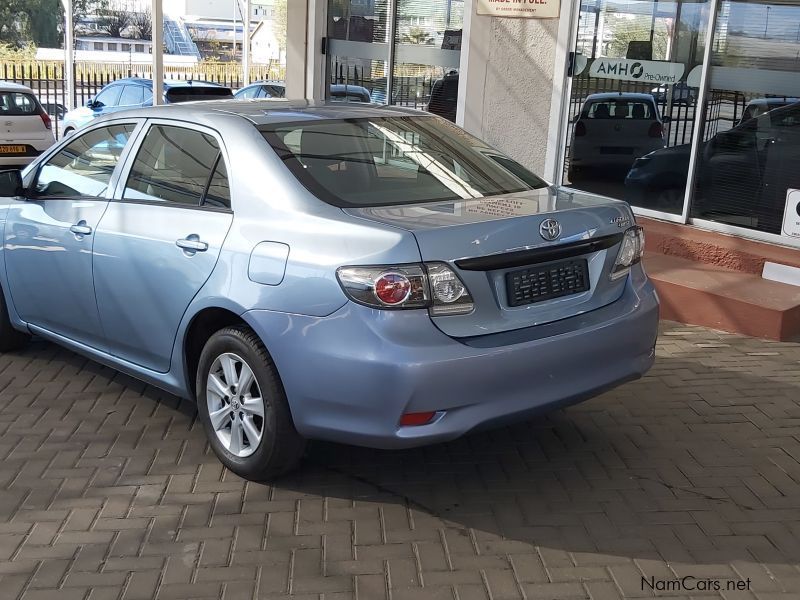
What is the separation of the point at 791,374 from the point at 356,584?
3.48m

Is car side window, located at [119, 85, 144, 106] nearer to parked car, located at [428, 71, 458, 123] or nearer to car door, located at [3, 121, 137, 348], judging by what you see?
parked car, located at [428, 71, 458, 123]

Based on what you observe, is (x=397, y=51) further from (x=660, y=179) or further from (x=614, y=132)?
(x=660, y=179)

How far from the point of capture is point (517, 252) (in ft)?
12.2

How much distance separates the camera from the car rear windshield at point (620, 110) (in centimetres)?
805

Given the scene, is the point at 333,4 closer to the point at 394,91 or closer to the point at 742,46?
the point at 394,91

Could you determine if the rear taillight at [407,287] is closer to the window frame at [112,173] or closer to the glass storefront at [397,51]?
the window frame at [112,173]

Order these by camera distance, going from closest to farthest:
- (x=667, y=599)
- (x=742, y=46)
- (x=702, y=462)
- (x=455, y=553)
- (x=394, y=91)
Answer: (x=667, y=599) → (x=455, y=553) → (x=702, y=462) → (x=742, y=46) → (x=394, y=91)

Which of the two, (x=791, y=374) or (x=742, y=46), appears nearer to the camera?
(x=791, y=374)

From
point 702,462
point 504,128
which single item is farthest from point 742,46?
point 702,462

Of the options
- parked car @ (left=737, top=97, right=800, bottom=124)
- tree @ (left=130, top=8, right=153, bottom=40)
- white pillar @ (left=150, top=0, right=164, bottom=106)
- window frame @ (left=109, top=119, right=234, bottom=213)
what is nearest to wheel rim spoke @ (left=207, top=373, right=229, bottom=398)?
window frame @ (left=109, top=119, right=234, bottom=213)

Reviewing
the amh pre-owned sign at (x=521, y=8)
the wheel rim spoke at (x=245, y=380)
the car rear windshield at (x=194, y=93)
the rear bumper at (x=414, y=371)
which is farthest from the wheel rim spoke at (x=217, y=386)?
the car rear windshield at (x=194, y=93)

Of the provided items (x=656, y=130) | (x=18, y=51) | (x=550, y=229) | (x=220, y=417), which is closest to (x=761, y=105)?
(x=656, y=130)

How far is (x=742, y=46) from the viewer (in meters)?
7.34

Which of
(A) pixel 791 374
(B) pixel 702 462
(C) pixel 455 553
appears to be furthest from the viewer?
(A) pixel 791 374
